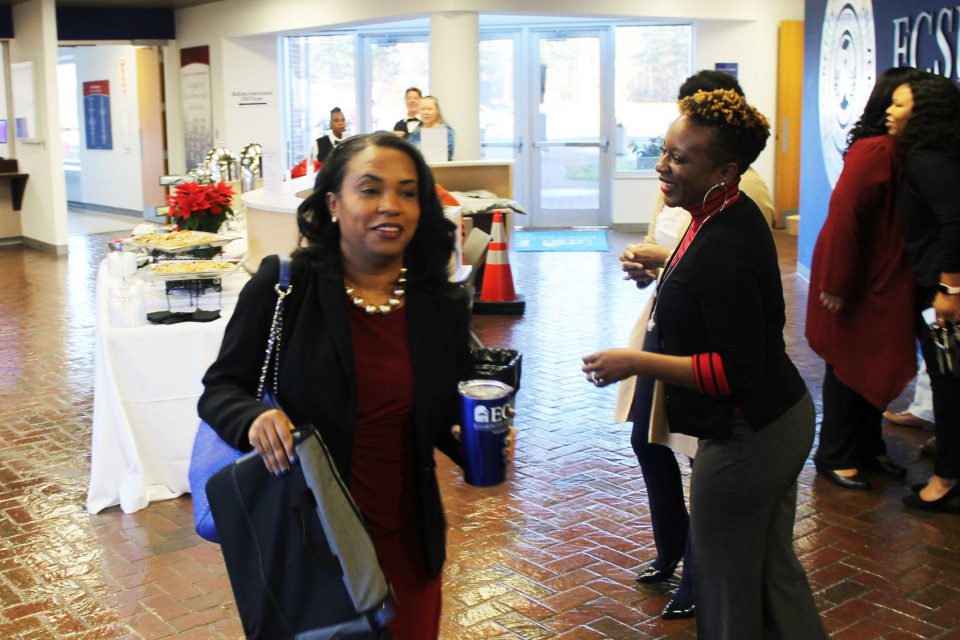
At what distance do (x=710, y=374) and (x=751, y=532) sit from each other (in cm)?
46

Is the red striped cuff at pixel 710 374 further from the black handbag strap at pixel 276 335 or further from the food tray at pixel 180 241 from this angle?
the food tray at pixel 180 241

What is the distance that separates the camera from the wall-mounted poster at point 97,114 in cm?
1930

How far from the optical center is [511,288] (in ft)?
30.8

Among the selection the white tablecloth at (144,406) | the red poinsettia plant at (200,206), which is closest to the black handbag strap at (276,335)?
the white tablecloth at (144,406)

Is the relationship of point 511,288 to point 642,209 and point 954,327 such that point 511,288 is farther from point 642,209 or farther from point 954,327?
point 642,209

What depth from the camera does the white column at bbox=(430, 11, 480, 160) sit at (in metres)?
13.2

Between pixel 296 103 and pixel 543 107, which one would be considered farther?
pixel 296 103

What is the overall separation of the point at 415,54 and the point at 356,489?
15327 millimetres

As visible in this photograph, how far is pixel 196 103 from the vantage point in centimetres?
1725

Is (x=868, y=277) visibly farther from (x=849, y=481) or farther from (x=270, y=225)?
(x=270, y=225)

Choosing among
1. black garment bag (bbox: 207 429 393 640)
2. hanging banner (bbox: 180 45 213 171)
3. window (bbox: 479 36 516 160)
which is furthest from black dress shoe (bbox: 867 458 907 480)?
hanging banner (bbox: 180 45 213 171)

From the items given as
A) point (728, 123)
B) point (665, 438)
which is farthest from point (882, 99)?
point (728, 123)

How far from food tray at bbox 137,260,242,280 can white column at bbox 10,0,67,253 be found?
9.46m

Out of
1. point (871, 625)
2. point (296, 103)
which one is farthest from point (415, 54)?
point (871, 625)
